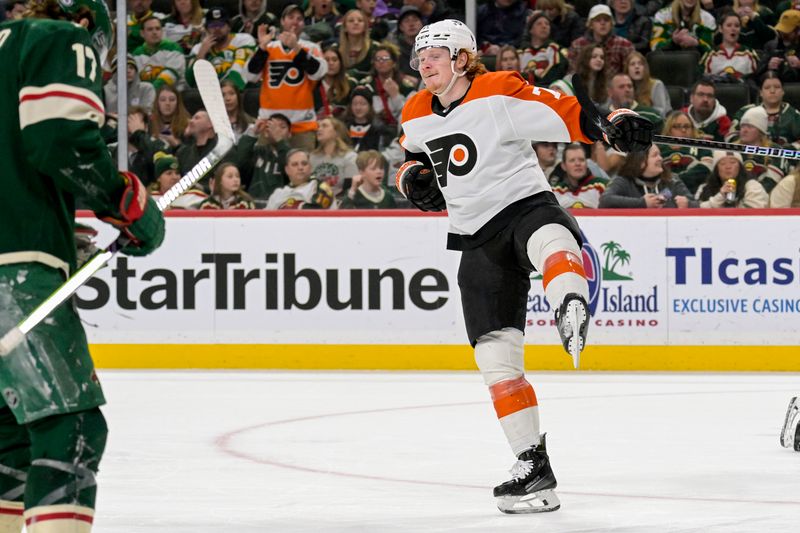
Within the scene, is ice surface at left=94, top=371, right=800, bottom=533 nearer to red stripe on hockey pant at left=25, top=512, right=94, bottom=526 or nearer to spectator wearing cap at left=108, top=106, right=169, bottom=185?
red stripe on hockey pant at left=25, top=512, right=94, bottom=526

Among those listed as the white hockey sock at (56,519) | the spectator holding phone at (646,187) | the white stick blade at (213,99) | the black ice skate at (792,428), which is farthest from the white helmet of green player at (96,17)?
the spectator holding phone at (646,187)

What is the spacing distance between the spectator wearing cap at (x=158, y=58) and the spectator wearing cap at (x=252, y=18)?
447 millimetres

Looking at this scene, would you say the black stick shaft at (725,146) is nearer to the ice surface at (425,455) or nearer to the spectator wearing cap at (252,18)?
the ice surface at (425,455)

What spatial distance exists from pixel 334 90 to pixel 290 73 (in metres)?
0.31

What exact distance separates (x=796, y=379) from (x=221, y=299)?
3.25 metres

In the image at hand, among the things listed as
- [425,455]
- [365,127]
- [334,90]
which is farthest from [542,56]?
[425,455]

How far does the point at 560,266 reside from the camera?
14.1 ft

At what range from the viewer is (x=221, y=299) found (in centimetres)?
893

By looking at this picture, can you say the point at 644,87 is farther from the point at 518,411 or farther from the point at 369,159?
the point at 518,411

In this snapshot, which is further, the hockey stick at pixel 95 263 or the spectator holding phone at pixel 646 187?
the spectator holding phone at pixel 646 187

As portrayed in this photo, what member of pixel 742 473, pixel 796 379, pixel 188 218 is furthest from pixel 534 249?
pixel 188 218

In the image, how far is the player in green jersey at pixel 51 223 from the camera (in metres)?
2.59

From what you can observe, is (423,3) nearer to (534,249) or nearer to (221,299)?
(221,299)

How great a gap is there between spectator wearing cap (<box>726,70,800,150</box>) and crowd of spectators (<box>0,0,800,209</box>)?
0.01m
